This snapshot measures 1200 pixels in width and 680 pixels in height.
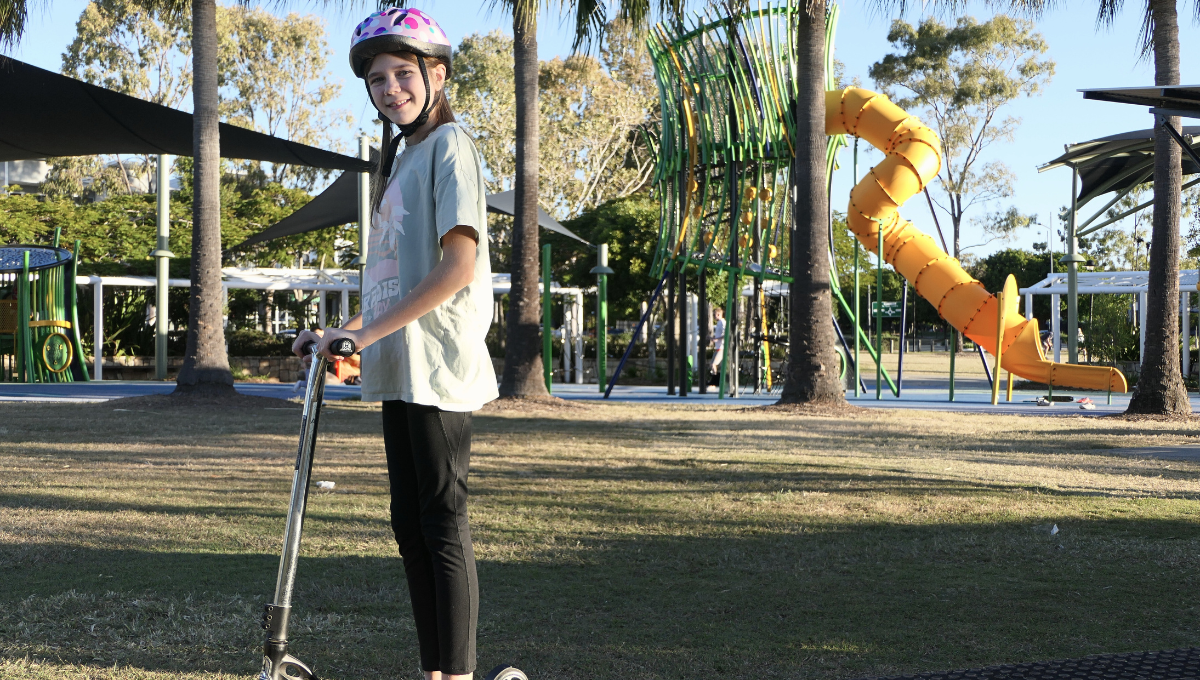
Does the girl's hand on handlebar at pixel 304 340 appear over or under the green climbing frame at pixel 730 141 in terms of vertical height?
under

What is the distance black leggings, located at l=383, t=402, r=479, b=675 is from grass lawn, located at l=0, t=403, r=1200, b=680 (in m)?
0.61

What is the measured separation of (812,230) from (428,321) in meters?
10.2

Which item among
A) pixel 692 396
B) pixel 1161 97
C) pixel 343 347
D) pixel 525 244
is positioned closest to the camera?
pixel 343 347

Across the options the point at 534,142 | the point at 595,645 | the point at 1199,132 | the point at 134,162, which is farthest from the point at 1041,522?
the point at 134,162

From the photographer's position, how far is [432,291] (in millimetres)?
2328


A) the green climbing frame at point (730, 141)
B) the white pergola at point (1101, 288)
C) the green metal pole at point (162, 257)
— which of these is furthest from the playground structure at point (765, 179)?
the green metal pole at point (162, 257)

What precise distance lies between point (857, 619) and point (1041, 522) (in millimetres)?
2227

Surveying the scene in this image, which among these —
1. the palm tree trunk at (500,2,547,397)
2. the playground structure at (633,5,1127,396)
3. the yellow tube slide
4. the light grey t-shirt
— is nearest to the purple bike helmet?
the light grey t-shirt

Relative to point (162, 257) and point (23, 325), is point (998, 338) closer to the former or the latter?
point (162, 257)

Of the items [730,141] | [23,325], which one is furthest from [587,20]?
[23,325]

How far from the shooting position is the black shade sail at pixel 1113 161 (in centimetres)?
1541

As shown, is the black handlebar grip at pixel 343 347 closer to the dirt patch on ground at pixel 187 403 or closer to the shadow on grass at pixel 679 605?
the shadow on grass at pixel 679 605

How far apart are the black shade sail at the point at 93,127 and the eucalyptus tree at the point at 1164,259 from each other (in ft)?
27.1

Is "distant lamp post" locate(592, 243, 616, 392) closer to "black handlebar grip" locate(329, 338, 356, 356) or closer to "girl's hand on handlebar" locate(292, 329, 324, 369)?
"girl's hand on handlebar" locate(292, 329, 324, 369)
